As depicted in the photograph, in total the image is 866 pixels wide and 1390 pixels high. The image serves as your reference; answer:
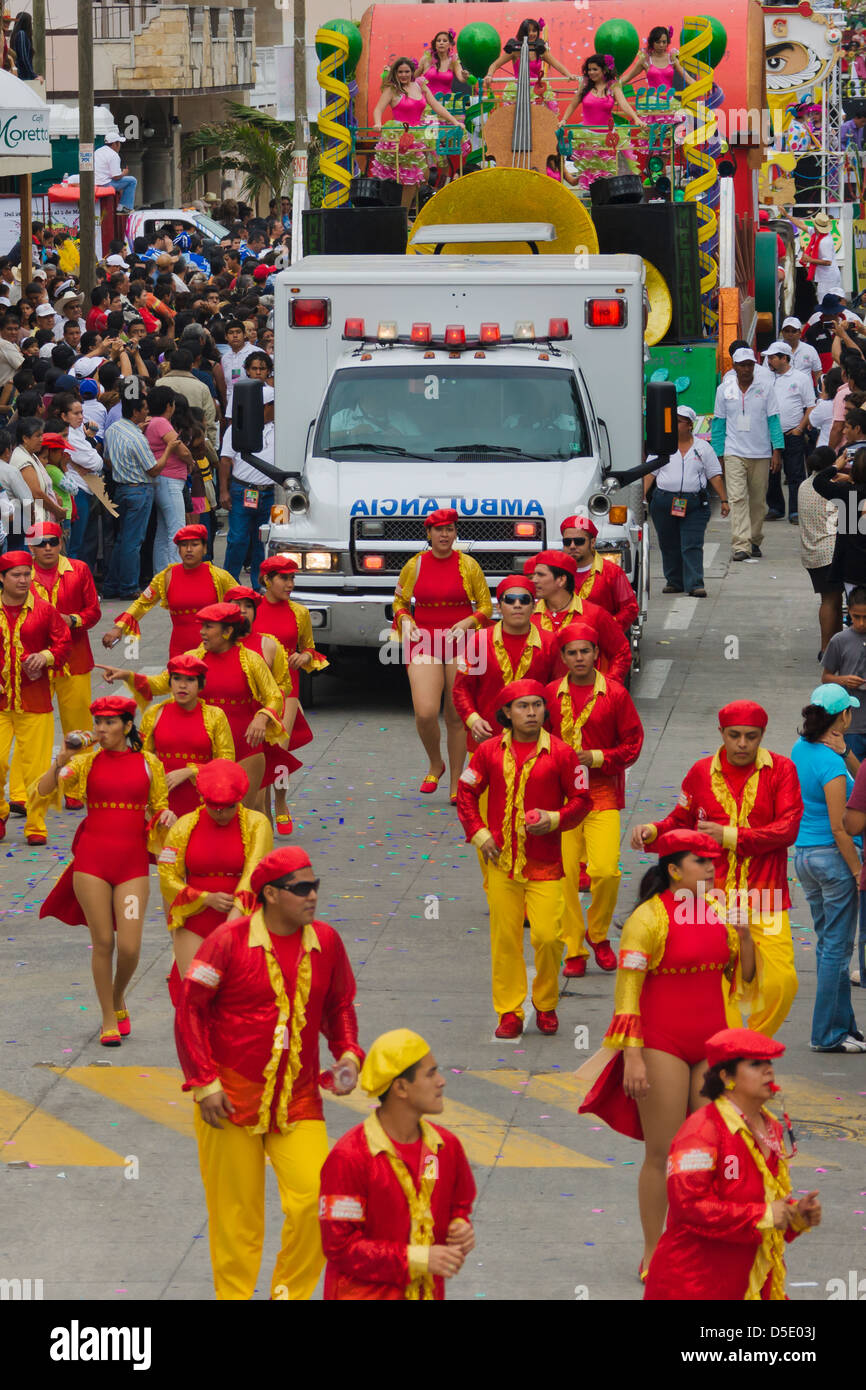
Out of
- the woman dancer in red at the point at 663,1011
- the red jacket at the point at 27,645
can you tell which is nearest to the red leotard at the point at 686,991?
the woman dancer in red at the point at 663,1011

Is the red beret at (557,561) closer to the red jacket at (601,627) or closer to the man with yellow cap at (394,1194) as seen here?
the red jacket at (601,627)

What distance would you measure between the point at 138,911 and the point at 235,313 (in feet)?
54.9

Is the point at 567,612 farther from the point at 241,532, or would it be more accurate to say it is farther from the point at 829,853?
the point at 241,532

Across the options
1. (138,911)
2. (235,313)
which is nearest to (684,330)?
(235,313)

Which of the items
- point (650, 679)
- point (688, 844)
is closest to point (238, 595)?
point (688, 844)

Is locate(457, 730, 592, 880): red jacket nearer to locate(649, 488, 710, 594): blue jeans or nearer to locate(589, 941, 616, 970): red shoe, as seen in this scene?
locate(589, 941, 616, 970): red shoe

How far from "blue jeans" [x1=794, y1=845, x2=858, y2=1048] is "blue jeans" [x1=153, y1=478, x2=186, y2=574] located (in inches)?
420

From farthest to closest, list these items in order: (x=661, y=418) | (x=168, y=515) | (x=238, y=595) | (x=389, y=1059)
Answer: (x=168, y=515) < (x=661, y=418) < (x=238, y=595) < (x=389, y=1059)

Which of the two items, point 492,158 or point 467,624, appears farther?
point 492,158

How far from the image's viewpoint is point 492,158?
20.2 meters

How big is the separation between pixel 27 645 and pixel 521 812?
171 inches

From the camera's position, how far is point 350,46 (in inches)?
867

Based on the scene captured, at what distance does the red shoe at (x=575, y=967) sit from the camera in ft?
37.2
